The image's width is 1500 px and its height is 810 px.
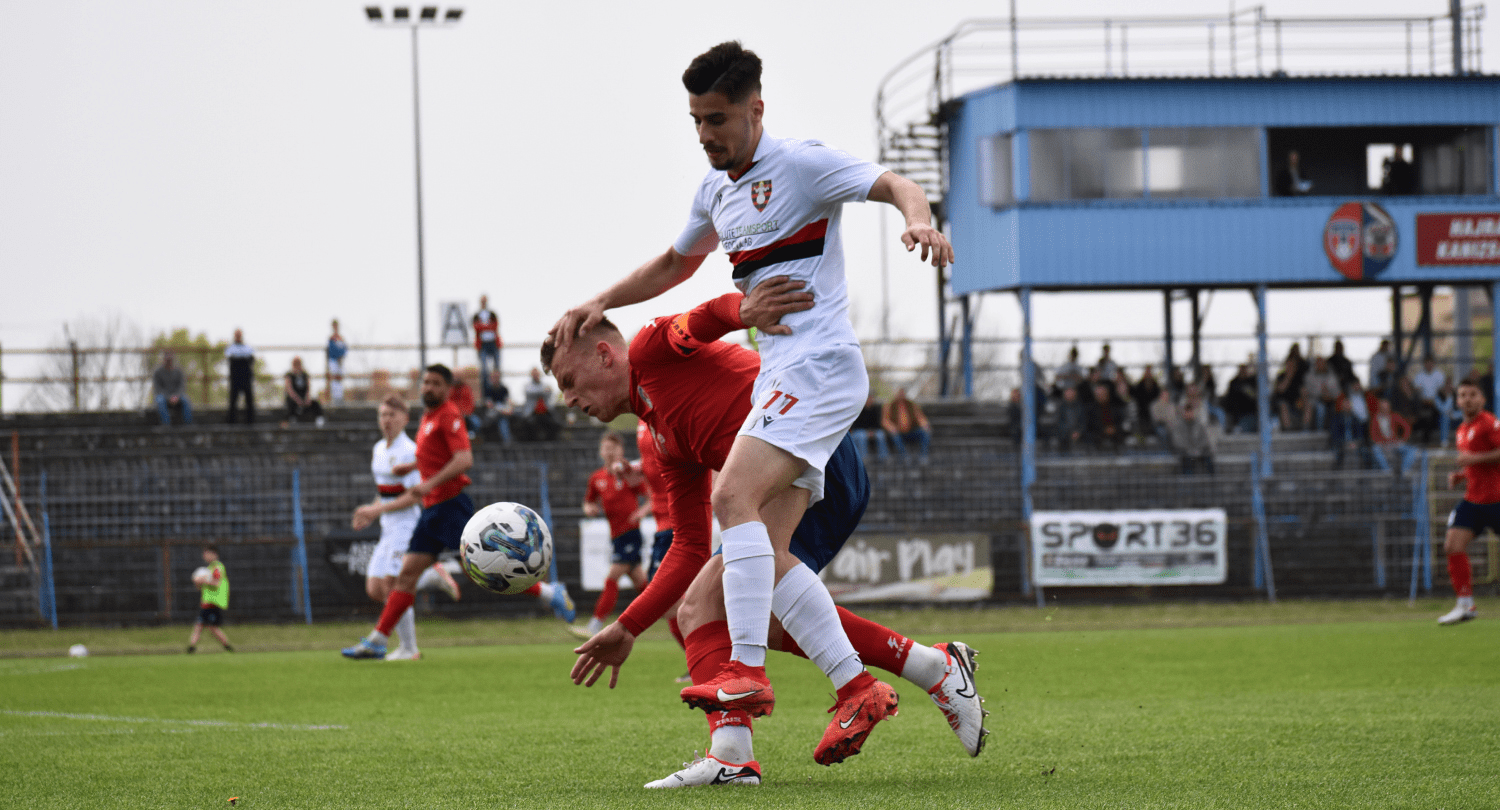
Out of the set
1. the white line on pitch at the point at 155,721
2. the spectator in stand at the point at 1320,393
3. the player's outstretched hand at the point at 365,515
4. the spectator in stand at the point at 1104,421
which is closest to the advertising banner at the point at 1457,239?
the spectator in stand at the point at 1320,393

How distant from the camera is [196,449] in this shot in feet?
75.4

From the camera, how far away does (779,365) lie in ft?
14.7

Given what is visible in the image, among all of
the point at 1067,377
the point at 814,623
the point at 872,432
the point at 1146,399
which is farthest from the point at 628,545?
the point at 1146,399

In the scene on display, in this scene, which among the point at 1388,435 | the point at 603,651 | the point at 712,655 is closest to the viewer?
the point at 712,655

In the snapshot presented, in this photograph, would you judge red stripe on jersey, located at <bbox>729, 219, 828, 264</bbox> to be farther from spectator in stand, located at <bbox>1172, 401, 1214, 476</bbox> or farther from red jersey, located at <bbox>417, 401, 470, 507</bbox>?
spectator in stand, located at <bbox>1172, 401, 1214, 476</bbox>

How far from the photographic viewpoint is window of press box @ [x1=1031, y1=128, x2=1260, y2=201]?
27.6m

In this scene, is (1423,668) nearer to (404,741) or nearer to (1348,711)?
(1348,711)

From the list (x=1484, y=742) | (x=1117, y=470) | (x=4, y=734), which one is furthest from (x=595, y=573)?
(x=1484, y=742)

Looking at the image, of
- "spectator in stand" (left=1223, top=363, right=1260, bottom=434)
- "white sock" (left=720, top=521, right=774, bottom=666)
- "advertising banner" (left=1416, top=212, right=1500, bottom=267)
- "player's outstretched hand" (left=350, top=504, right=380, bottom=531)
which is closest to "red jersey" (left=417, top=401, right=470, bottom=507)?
"player's outstretched hand" (left=350, top=504, right=380, bottom=531)

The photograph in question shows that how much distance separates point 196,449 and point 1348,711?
20.1m

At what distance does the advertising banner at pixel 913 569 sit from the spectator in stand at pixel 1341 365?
1027 cm

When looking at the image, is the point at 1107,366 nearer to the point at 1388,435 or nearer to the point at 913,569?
the point at 1388,435

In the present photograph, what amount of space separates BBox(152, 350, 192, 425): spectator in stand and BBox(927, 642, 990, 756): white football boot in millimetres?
22790

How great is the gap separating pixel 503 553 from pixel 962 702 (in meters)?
1.82
